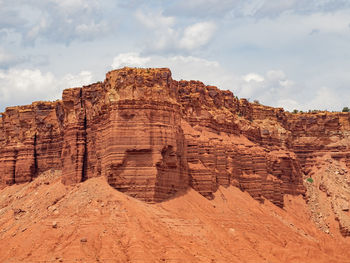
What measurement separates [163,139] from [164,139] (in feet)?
0.34

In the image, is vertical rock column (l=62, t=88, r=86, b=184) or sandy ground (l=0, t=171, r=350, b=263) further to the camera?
vertical rock column (l=62, t=88, r=86, b=184)

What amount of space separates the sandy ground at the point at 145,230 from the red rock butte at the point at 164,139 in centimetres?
216

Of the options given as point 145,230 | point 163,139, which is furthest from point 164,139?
point 145,230

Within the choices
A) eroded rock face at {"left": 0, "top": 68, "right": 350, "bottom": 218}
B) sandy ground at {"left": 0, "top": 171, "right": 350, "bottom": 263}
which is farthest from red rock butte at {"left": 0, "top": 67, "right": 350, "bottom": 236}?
sandy ground at {"left": 0, "top": 171, "right": 350, "bottom": 263}

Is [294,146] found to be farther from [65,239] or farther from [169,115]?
[65,239]

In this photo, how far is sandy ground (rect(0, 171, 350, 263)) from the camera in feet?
191

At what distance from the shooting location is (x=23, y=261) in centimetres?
5719

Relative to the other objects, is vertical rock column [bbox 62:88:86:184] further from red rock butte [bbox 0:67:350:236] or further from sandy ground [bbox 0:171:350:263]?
sandy ground [bbox 0:171:350:263]

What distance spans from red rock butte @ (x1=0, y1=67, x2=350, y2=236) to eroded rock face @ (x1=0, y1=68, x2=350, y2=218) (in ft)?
0.30

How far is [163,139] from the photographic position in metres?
68.0

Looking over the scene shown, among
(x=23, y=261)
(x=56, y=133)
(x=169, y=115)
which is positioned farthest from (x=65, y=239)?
(x=56, y=133)

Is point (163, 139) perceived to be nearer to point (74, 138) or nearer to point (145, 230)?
point (145, 230)

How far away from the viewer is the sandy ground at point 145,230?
191ft

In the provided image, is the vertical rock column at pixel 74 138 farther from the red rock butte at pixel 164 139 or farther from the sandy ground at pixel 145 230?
the sandy ground at pixel 145 230
